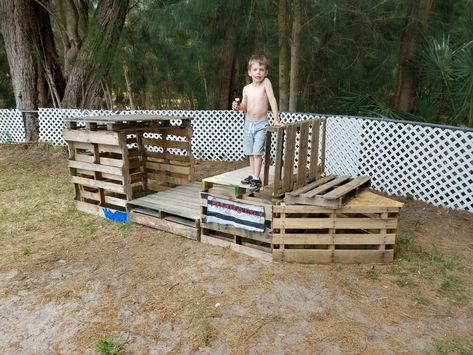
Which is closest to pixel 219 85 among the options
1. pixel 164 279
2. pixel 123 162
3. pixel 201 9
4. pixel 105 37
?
pixel 105 37

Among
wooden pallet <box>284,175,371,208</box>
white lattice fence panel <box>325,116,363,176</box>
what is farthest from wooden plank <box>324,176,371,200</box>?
white lattice fence panel <box>325,116,363,176</box>

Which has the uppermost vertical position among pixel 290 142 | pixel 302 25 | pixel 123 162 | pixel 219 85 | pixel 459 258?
pixel 302 25

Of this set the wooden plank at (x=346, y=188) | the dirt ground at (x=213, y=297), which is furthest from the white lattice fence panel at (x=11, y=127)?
the wooden plank at (x=346, y=188)

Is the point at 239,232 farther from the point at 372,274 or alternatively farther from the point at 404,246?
the point at 404,246

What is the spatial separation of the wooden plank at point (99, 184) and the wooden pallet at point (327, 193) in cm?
234

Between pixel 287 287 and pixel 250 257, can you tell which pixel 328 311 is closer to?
pixel 287 287

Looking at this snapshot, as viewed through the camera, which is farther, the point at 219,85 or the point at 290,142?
the point at 219,85

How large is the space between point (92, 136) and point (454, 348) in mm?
4355

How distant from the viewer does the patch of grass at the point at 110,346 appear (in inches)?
98.0

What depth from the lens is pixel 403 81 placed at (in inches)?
300

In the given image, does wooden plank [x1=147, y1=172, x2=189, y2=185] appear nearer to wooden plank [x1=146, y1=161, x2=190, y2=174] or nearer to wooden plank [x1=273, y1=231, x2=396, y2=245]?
wooden plank [x1=146, y1=161, x2=190, y2=174]

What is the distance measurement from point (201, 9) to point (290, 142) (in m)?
3.70

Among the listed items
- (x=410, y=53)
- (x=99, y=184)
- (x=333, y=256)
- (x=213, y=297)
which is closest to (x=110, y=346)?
(x=213, y=297)

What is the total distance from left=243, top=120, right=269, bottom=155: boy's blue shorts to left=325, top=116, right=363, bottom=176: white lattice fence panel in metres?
3.06
